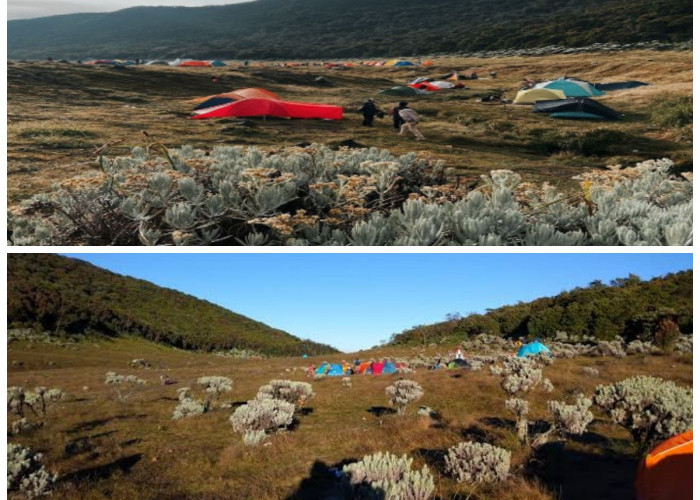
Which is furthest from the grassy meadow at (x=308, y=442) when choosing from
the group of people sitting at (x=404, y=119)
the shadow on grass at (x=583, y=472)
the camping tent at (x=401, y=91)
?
the camping tent at (x=401, y=91)

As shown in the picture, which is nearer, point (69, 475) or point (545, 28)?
point (69, 475)

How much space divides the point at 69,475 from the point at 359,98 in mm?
28055

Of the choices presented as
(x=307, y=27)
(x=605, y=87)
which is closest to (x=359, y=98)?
(x=605, y=87)

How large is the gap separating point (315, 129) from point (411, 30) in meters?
133

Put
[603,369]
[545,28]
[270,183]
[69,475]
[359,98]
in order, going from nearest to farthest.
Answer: [270,183]
[69,475]
[603,369]
[359,98]
[545,28]

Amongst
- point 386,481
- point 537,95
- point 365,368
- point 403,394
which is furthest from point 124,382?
point 537,95

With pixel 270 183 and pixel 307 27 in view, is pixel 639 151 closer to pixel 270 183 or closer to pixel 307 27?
pixel 270 183

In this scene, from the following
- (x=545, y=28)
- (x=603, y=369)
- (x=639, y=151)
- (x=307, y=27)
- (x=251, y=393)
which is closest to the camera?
(x=251, y=393)

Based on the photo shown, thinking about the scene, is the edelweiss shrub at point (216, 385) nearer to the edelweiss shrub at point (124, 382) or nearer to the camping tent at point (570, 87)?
the edelweiss shrub at point (124, 382)

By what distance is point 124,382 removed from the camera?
12.9 metres

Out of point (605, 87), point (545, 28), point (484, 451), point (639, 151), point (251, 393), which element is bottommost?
point (251, 393)

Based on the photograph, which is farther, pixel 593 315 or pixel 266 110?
pixel 266 110

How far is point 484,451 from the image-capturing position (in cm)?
672

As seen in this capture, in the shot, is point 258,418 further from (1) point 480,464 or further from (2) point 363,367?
(2) point 363,367
